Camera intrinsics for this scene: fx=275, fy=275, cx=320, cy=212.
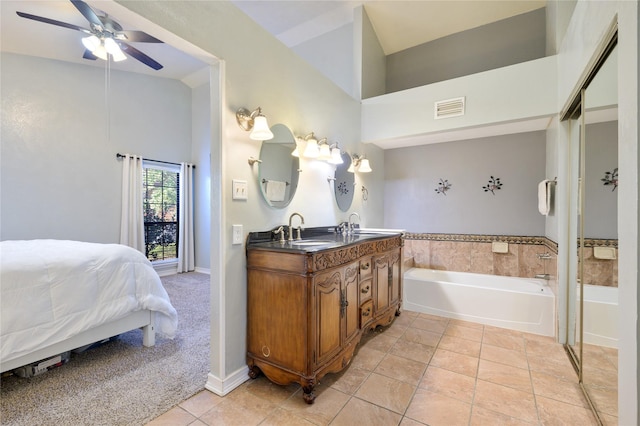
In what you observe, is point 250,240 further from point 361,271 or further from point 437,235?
point 437,235

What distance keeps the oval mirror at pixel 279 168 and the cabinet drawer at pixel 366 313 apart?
1.08 m

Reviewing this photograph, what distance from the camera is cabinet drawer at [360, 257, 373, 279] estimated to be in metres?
2.28

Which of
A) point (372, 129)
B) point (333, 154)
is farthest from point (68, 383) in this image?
point (372, 129)

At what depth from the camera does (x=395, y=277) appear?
300 centimetres

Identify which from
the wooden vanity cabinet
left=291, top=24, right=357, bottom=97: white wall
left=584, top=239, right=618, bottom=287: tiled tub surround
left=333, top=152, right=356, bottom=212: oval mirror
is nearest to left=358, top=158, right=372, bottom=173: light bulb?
left=333, top=152, right=356, bottom=212: oval mirror

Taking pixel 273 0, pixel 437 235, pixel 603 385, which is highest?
pixel 273 0

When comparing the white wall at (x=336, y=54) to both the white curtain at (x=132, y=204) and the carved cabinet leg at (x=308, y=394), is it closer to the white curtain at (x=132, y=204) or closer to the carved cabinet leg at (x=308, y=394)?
the white curtain at (x=132, y=204)

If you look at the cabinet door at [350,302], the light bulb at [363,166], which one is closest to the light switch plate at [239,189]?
the cabinet door at [350,302]

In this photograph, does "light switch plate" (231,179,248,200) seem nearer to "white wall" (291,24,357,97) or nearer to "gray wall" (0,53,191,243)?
"white wall" (291,24,357,97)

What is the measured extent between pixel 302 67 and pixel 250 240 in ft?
5.35

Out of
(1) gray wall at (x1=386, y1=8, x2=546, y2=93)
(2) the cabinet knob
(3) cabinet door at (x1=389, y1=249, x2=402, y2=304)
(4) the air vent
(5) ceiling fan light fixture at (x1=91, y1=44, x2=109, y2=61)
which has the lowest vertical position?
(2) the cabinet knob

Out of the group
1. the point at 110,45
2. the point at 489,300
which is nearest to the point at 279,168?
the point at 110,45

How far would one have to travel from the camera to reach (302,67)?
8.13ft

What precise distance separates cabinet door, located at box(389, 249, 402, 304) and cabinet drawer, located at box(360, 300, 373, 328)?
515 millimetres
